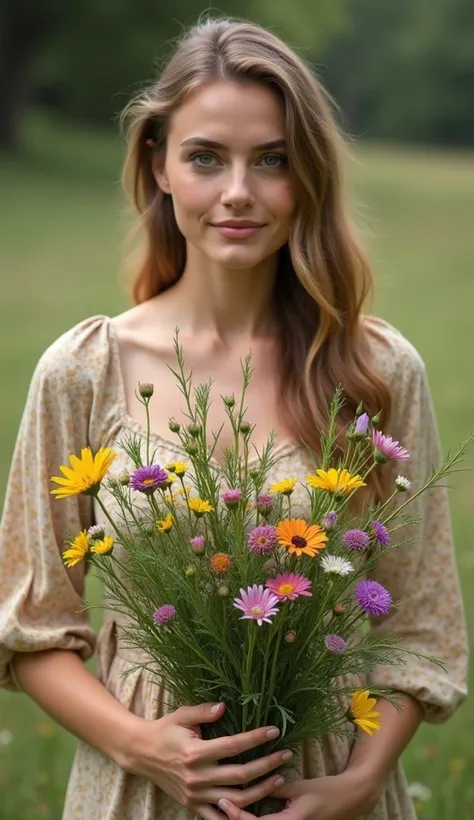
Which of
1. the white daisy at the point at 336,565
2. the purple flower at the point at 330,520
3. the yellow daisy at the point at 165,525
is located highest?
the purple flower at the point at 330,520

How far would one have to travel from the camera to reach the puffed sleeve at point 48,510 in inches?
70.6

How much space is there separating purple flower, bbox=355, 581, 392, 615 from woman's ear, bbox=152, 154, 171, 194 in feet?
2.59

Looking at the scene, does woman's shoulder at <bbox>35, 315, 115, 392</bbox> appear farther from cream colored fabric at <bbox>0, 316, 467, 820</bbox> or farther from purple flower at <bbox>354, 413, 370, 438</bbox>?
purple flower at <bbox>354, 413, 370, 438</bbox>

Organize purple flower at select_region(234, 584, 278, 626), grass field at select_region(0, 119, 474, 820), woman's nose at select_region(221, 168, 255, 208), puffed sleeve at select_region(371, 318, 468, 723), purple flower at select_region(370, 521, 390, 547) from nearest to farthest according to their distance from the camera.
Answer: purple flower at select_region(234, 584, 278, 626) → purple flower at select_region(370, 521, 390, 547) → woman's nose at select_region(221, 168, 255, 208) → puffed sleeve at select_region(371, 318, 468, 723) → grass field at select_region(0, 119, 474, 820)

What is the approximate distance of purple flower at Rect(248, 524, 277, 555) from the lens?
1372 millimetres

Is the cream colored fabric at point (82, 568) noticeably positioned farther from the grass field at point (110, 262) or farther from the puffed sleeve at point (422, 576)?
the grass field at point (110, 262)

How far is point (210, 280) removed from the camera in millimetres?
1937

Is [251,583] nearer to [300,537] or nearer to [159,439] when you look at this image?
[300,537]

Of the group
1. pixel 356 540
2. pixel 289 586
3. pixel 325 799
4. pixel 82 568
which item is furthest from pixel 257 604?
pixel 82 568

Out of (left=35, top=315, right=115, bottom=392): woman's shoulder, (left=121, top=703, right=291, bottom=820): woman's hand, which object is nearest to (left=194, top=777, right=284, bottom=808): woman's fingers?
(left=121, top=703, right=291, bottom=820): woman's hand

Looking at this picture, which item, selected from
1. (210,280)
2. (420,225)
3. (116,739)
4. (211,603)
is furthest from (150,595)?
(420,225)

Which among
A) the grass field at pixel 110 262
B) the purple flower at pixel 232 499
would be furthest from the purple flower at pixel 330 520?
the grass field at pixel 110 262

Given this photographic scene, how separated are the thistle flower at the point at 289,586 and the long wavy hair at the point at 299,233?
469 mm

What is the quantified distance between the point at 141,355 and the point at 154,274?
194mm
